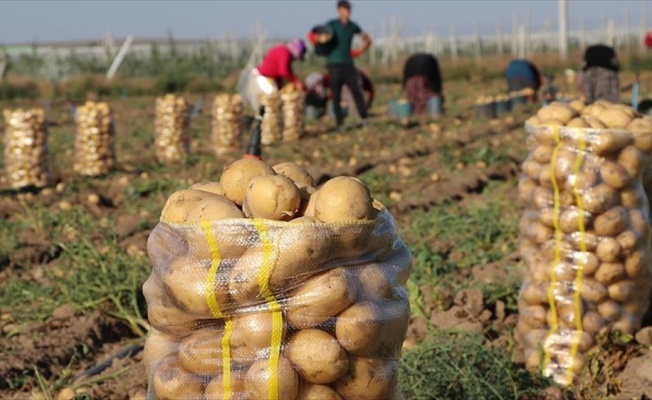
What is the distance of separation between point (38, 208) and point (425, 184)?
129 inches

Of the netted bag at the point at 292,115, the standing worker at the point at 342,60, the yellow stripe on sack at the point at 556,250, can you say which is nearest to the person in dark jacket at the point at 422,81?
the standing worker at the point at 342,60

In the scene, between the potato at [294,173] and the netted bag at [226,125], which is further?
the netted bag at [226,125]

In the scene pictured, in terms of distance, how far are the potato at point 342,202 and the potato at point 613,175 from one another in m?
1.97

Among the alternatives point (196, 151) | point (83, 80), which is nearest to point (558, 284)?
point (196, 151)

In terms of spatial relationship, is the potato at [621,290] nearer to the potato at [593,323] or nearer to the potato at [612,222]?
the potato at [593,323]

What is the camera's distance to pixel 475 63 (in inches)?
1222

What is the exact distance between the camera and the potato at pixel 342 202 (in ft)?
8.07

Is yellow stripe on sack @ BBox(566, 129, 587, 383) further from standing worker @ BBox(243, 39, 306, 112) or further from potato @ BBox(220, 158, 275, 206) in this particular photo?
standing worker @ BBox(243, 39, 306, 112)

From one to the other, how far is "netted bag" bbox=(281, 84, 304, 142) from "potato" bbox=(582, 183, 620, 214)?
9910 millimetres

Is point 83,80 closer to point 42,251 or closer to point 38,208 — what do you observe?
point 38,208

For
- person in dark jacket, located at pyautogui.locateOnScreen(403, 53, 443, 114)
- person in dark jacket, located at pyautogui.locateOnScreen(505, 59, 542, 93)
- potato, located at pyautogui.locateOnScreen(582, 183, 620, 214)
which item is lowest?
person in dark jacket, located at pyautogui.locateOnScreen(505, 59, 542, 93)

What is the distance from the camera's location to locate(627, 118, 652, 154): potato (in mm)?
4289

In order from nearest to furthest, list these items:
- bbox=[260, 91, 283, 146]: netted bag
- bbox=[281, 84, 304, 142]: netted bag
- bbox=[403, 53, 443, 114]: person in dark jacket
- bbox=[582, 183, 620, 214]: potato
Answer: bbox=[582, 183, 620, 214]: potato
bbox=[260, 91, 283, 146]: netted bag
bbox=[281, 84, 304, 142]: netted bag
bbox=[403, 53, 443, 114]: person in dark jacket

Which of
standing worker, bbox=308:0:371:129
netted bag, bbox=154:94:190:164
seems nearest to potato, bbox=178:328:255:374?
netted bag, bbox=154:94:190:164
